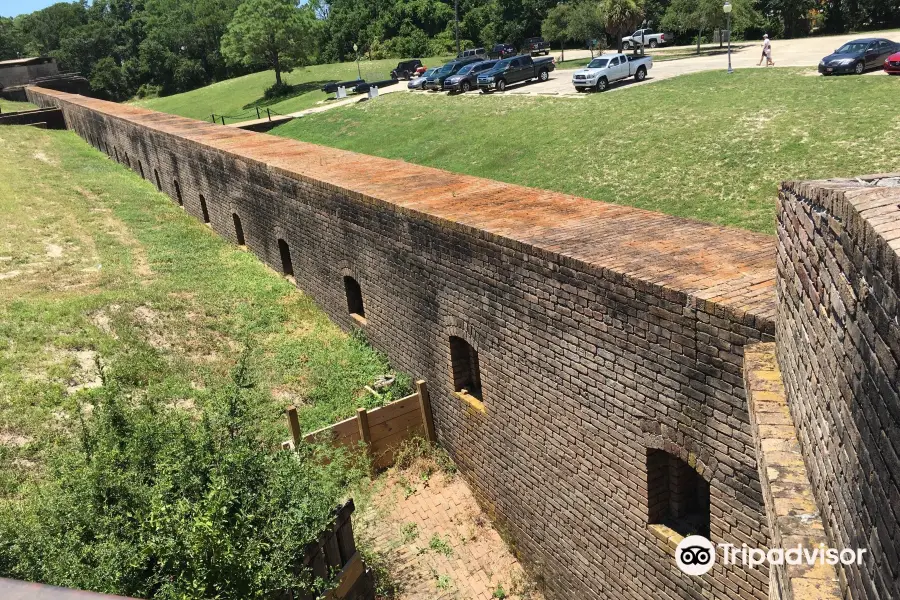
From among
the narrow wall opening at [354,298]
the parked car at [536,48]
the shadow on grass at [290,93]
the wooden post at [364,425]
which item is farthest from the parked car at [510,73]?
the wooden post at [364,425]

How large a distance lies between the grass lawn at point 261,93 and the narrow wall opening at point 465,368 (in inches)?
1396

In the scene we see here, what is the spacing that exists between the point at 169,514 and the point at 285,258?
362 inches

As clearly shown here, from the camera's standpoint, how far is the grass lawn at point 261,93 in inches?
1812

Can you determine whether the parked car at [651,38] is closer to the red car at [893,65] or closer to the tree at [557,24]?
the tree at [557,24]

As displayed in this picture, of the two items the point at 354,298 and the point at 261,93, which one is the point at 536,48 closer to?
the point at 261,93

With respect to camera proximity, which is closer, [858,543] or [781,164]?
[858,543]

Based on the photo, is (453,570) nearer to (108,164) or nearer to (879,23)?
(108,164)

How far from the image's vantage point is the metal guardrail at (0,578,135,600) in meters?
1.60

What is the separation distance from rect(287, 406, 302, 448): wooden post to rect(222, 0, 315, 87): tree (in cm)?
4355

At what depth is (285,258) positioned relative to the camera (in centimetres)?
1446

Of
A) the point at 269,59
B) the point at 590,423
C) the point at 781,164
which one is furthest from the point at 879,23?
the point at 590,423

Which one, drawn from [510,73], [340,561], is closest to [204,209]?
[340,561]

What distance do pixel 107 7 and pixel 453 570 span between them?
105749 mm

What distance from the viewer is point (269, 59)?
50.2 meters
